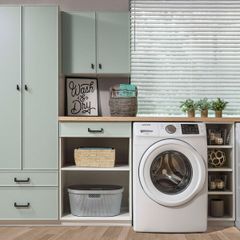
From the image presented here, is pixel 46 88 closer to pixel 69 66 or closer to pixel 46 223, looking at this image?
pixel 69 66

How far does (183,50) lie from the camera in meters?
4.38

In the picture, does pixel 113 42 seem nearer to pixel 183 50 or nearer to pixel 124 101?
pixel 124 101

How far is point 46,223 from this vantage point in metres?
3.77

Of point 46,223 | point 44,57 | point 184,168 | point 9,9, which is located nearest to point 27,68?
point 44,57

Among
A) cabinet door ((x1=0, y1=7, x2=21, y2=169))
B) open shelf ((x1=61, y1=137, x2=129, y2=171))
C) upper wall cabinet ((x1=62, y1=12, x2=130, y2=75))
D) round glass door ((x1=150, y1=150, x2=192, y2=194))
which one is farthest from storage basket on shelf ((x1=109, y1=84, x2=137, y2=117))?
cabinet door ((x1=0, y1=7, x2=21, y2=169))

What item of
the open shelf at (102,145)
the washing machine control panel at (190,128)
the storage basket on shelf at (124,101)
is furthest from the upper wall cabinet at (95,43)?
the washing machine control panel at (190,128)

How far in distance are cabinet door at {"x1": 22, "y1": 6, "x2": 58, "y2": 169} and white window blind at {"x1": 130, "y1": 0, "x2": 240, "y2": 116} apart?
879 millimetres

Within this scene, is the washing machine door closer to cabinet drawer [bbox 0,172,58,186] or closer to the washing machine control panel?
the washing machine control panel

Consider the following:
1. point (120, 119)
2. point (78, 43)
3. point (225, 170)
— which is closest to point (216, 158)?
point (225, 170)

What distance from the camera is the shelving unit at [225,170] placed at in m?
3.80

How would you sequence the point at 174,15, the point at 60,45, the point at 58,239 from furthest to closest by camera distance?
the point at 174,15, the point at 60,45, the point at 58,239

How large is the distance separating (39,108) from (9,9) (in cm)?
84

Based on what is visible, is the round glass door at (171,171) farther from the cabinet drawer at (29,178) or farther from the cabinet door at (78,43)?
the cabinet door at (78,43)

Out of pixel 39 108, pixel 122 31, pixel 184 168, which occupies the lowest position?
pixel 184 168
